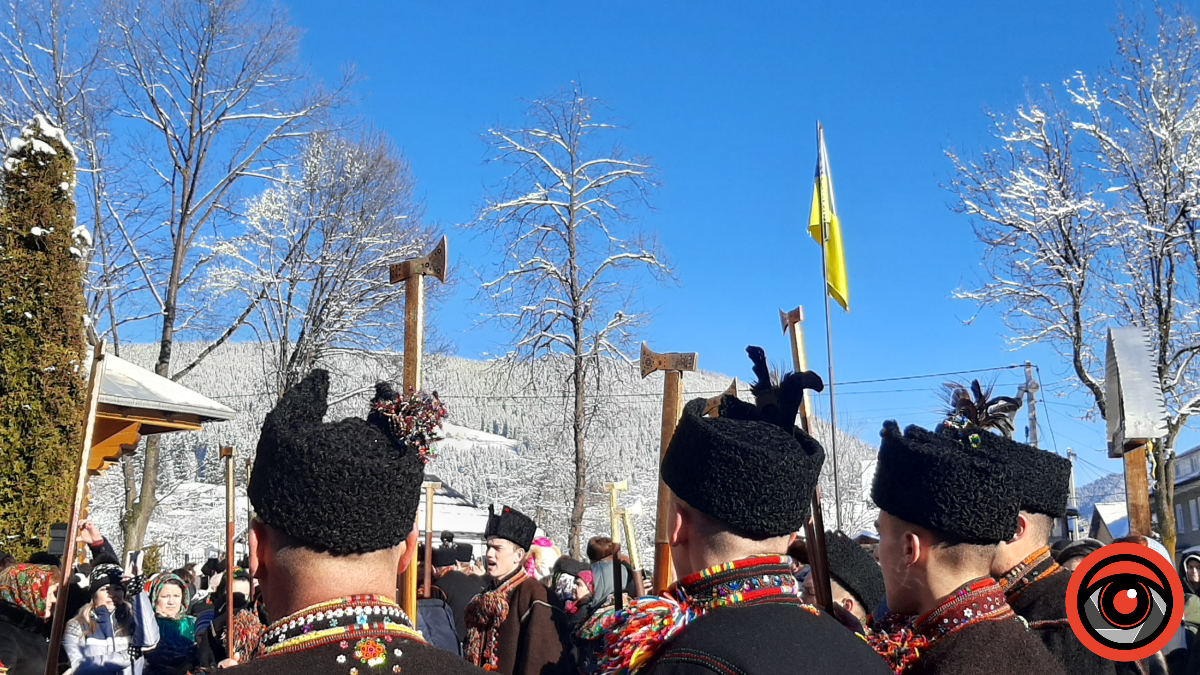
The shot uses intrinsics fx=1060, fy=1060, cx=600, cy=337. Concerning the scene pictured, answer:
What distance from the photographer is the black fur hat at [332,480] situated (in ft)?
7.21

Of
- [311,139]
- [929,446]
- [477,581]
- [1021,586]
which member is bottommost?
[477,581]

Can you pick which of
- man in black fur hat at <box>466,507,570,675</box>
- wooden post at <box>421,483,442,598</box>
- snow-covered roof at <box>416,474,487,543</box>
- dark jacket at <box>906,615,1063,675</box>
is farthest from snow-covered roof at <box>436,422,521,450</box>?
dark jacket at <box>906,615,1063,675</box>

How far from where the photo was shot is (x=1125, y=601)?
2.66 meters

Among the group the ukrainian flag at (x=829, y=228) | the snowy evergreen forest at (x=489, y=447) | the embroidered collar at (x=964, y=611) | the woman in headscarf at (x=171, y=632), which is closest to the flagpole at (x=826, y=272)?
the ukrainian flag at (x=829, y=228)

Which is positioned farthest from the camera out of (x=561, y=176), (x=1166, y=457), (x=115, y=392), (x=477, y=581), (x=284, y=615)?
(x=561, y=176)

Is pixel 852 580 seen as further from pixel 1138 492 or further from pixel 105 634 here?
pixel 105 634

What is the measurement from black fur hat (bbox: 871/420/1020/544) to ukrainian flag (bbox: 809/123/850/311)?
3.02m

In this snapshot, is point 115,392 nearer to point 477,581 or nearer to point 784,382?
point 477,581

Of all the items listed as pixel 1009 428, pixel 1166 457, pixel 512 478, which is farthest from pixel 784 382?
pixel 512 478

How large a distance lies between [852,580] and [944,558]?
2.12 metres

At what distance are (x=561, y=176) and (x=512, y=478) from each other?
30.8m

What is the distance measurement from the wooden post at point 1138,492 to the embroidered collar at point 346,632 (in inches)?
163

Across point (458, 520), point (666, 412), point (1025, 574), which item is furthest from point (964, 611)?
point (458, 520)

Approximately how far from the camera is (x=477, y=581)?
414 inches
